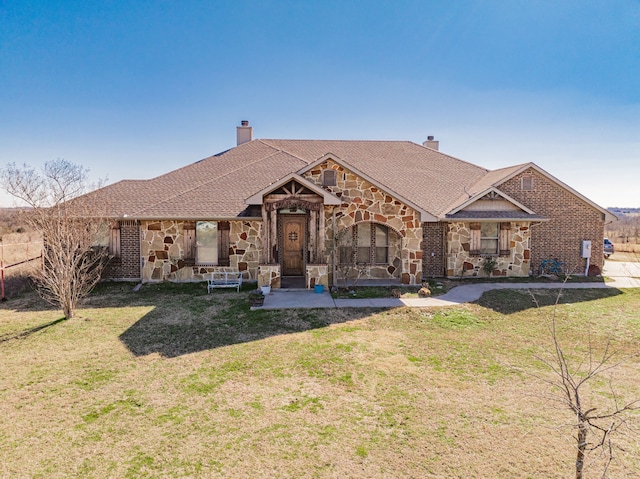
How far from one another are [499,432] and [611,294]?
11240mm

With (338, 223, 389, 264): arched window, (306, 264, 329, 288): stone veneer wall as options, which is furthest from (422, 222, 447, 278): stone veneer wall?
(306, 264, 329, 288): stone veneer wall

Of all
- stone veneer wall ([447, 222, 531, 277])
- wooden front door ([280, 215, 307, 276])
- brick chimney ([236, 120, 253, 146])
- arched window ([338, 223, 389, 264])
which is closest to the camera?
arched window ([338, 223, 389, 264])

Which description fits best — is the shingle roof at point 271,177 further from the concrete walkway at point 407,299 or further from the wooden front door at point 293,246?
the concrete walkway at point 407,299

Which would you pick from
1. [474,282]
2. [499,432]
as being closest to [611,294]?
[474,282]

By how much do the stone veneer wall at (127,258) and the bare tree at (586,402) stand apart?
1419 centimetres

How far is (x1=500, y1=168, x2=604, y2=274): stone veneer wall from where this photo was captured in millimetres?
16484

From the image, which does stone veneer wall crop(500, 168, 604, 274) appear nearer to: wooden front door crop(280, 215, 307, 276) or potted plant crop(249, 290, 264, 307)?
wooden front door crop(280, 215, 307, 276)

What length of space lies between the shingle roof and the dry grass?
18.7ft

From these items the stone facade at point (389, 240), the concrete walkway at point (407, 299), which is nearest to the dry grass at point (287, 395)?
the concrete walkway at point (407, 299)

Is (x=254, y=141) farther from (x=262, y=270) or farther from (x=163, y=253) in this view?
(x=262, y=270)

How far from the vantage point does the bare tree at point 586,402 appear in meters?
3.34

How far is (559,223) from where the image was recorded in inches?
655

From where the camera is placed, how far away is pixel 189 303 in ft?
37.8

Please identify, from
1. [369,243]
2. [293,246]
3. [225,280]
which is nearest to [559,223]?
[369,243]
